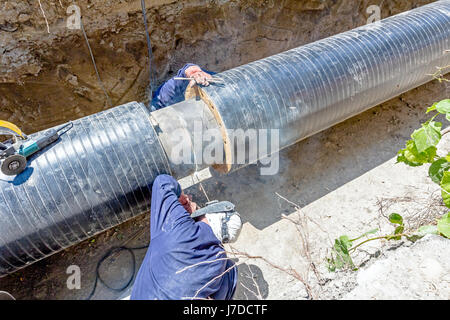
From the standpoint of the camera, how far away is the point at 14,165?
7.78 ft

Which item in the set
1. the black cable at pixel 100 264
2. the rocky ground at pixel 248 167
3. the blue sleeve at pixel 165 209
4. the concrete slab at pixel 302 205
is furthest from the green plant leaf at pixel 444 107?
the black cable at pixel 100 264

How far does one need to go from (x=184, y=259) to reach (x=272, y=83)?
2.04 meters

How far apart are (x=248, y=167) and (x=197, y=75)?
152cm

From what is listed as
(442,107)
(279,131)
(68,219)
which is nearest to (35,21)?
(68,219)

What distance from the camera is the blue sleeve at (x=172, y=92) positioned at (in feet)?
11.4

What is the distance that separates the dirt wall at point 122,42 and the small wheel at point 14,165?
181 cm

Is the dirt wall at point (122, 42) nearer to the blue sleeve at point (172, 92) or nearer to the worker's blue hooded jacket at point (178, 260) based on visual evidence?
the blue sleeve at point (172, 92)

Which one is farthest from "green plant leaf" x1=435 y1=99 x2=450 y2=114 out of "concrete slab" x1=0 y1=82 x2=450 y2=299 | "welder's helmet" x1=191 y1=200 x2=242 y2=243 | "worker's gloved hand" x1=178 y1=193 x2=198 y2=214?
"worker's gloved hand" x1=178 y1=193 x2=198 y2=214

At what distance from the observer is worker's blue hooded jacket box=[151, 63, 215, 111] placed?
3484 mm

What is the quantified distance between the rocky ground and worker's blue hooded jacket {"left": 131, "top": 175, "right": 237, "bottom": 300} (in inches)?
25.7

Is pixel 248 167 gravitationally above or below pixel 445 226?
below

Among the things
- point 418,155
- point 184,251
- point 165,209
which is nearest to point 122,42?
point 165,209

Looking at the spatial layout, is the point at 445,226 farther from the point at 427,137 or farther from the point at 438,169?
the point at 427,137
